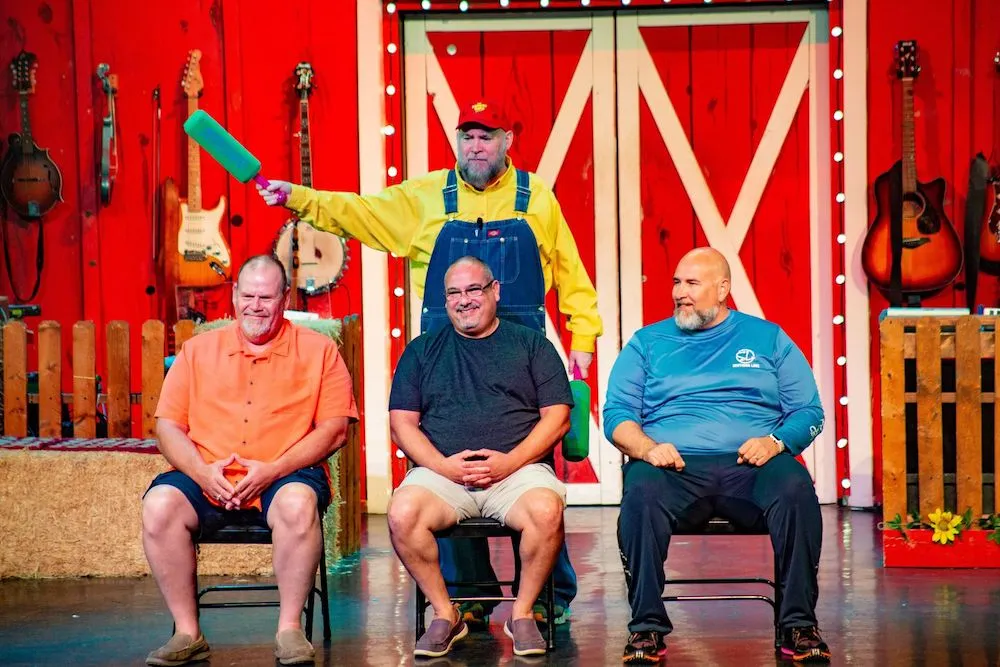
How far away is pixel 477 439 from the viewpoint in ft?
13.9

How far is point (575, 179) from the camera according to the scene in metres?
6.83

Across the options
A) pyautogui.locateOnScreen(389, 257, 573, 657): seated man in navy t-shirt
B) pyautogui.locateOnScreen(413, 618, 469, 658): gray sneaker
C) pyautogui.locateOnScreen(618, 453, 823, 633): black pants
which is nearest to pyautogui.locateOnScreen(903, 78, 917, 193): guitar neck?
pyautogui.locateOnScreen(618, 453, 823, 633): black pants

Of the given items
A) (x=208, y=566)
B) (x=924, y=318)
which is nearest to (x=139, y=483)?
(x=208, y=566)

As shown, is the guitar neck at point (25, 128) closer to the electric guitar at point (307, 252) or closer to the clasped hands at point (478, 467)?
the electric guitar at point (307, 252)

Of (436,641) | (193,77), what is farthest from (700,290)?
(193,77)

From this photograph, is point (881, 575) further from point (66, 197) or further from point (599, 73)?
point (66, 197)

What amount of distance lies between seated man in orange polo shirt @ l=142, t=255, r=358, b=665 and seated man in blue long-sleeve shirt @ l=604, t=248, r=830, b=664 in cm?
95

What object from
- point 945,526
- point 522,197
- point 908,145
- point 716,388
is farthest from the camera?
point 908,145

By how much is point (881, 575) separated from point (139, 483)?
9.55 ft

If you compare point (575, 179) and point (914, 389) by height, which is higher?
point (575, 179)

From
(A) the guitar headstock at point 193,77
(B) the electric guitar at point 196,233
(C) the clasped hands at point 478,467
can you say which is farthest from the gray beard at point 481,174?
(A) the guitar headstock at point 193,77

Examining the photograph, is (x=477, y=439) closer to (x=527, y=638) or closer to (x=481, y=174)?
(x=527, y=638)

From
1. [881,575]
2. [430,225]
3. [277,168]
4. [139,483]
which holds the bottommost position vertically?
[881,575]

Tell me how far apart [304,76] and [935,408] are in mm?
3398
